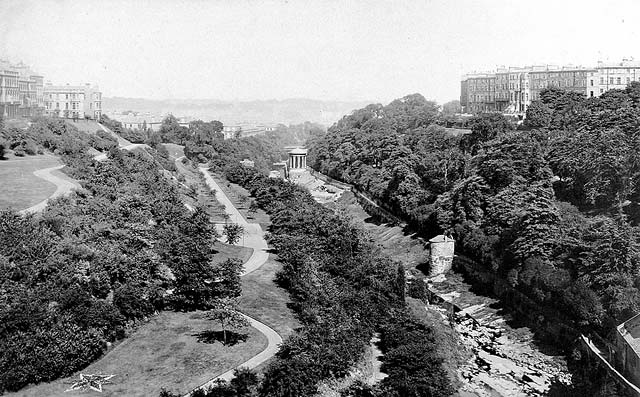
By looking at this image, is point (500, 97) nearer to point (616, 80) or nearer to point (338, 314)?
point (616, 80)

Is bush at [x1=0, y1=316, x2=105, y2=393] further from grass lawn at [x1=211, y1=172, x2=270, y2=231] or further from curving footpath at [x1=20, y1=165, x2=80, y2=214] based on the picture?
grass lawn at [x1=211, y1=172, x2=270, y2=231]

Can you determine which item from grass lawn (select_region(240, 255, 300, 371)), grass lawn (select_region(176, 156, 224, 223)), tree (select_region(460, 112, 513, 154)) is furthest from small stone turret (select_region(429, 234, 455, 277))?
grass lawn (select_region(176, 156, 224, 223))

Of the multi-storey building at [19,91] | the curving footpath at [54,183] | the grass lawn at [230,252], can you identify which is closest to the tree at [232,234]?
the grass lawn at [230,252]

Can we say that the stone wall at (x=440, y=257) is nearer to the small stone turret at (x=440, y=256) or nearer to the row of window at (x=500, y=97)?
the small stone turret at (x=440, y=256)

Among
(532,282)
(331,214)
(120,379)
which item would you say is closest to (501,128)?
(331,214)

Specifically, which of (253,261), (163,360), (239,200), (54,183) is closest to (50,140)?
(54,183)
